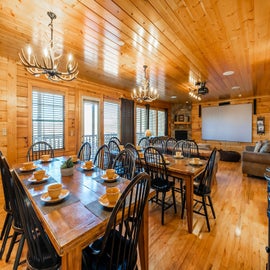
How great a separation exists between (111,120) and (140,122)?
163cm

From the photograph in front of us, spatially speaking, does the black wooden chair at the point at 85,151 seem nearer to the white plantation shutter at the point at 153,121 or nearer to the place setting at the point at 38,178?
the place setting at the point at 38,178

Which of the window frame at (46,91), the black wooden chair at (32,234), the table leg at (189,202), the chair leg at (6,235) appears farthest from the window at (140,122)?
the black wooden chair at (32,234)

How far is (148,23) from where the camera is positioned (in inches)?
74.7

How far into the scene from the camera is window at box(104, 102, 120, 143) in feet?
15.8

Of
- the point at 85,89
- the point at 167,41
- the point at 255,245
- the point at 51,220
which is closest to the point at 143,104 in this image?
the point at 85,89

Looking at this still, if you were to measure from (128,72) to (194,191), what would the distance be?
2784 millimetres

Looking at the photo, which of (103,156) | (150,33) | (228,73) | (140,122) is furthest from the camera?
(140,122)

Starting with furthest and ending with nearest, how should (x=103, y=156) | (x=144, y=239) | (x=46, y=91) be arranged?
(x=46, y=91) < (x=103, y=156) < (x=144, y=239)

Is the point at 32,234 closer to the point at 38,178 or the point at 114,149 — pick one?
the point at 38,178

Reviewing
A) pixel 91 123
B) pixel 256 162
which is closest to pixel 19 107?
pixel 91 123

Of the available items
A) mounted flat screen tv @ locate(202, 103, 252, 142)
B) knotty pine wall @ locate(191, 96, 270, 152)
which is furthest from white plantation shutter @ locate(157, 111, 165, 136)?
mounted flat screen tv @ locate(202, 103, 252, 142)

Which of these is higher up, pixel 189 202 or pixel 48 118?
pixel 48 118

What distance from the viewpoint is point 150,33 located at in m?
2.10

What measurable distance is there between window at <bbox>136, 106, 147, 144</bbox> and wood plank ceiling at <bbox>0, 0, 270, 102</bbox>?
8.98ft
